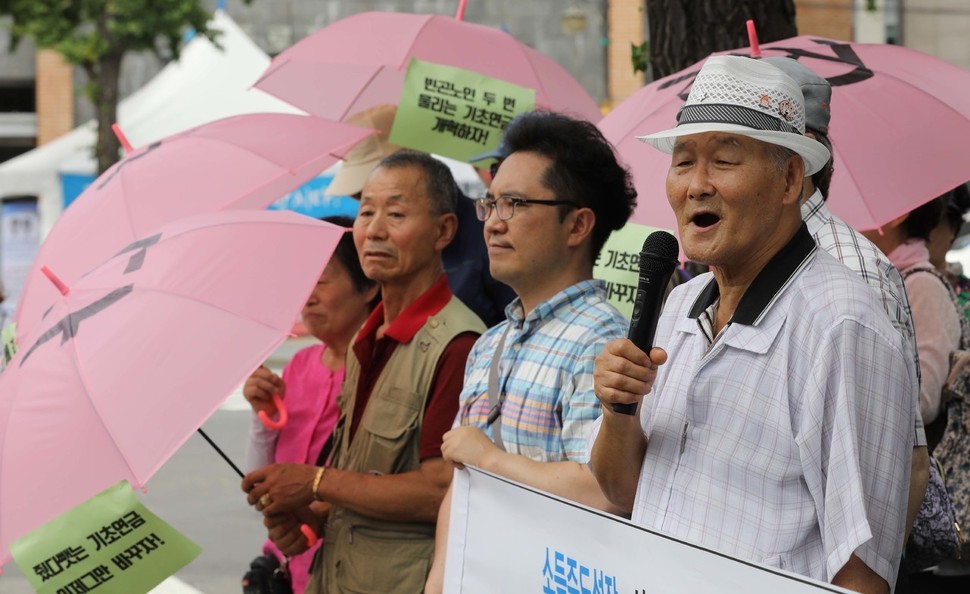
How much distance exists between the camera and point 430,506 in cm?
360

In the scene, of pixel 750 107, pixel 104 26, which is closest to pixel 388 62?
pixel 750 107

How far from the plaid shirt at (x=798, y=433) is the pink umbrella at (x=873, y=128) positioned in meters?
1.37

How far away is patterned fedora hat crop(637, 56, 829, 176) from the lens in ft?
7.70

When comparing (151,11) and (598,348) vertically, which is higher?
(598,348)

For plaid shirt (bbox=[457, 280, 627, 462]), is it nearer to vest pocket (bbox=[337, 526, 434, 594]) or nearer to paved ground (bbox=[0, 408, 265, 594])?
vest pocket (bbox=[337, 526, 434, 594])

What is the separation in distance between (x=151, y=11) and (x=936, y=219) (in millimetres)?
14597

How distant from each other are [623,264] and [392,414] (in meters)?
1.02

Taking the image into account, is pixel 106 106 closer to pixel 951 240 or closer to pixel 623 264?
pixel 623 264

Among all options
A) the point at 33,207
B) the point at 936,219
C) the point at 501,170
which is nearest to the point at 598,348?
the point at 501,170

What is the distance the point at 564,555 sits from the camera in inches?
96.4

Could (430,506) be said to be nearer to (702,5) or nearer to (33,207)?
(702,5)

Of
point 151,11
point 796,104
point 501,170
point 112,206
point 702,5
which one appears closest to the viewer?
point 796,104

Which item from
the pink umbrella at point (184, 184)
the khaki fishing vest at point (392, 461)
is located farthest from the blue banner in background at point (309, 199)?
the khaki fishing vest at point (392, 461)

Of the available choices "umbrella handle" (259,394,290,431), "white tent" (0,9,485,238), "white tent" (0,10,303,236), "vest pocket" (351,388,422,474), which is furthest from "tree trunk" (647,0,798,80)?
"white tent" (0,10,303,236)
